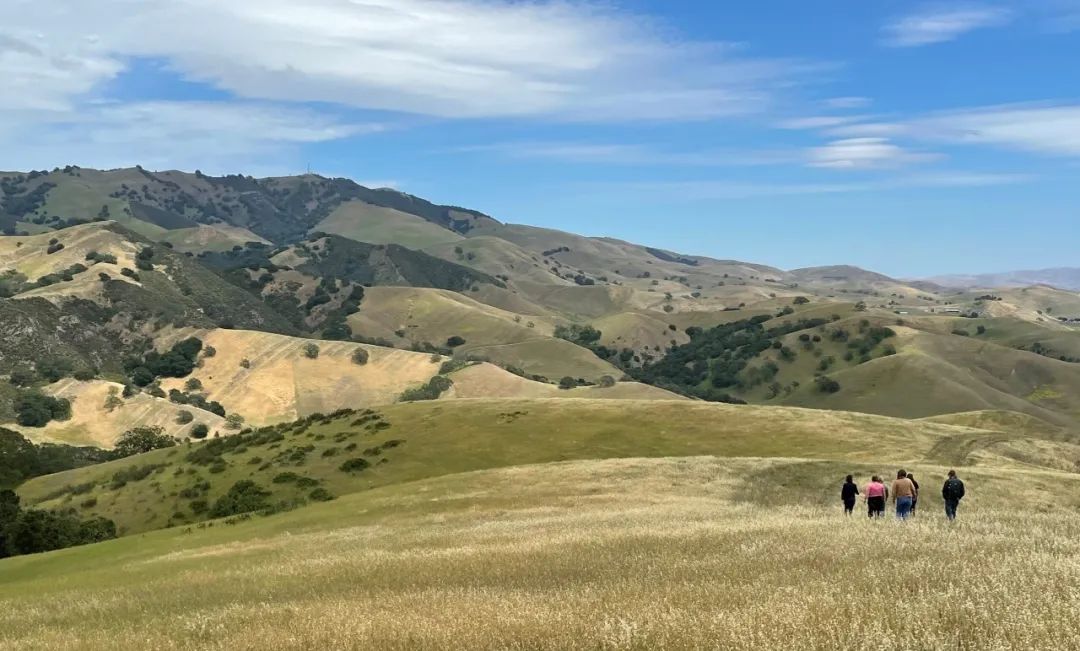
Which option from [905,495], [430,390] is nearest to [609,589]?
[905,495]

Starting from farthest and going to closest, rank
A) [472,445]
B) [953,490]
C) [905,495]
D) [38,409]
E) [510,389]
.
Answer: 1. [510,389]
2. [38,409]
3. [472,445]
4. [905,495]
5. [953,490]

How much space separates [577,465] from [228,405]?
16041 cm

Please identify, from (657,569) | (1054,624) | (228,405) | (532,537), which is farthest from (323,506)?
(228,405)

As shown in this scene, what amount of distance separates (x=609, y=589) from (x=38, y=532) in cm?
6545

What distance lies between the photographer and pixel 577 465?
2222 inches

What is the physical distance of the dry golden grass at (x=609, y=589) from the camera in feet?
29.5

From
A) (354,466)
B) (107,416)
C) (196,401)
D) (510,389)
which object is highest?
(354,466)

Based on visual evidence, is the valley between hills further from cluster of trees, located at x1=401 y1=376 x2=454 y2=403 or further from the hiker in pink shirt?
cluster of trees, located at x1=401 y1=376 x2=454 y2=403

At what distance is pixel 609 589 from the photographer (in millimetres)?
13461

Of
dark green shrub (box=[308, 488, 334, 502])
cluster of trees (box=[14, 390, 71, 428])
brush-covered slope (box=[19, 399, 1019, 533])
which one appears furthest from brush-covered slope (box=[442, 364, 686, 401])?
dark green shrub (box=[308, 488, 334, 502])

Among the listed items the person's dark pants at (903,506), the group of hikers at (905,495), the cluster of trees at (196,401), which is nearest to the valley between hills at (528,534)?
the group of hikers at (905,495)

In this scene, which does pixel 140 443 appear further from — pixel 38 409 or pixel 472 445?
pixel 472 445

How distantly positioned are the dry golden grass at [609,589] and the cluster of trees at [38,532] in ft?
116

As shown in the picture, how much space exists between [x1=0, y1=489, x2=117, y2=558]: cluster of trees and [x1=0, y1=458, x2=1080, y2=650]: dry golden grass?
3529 centimetres
